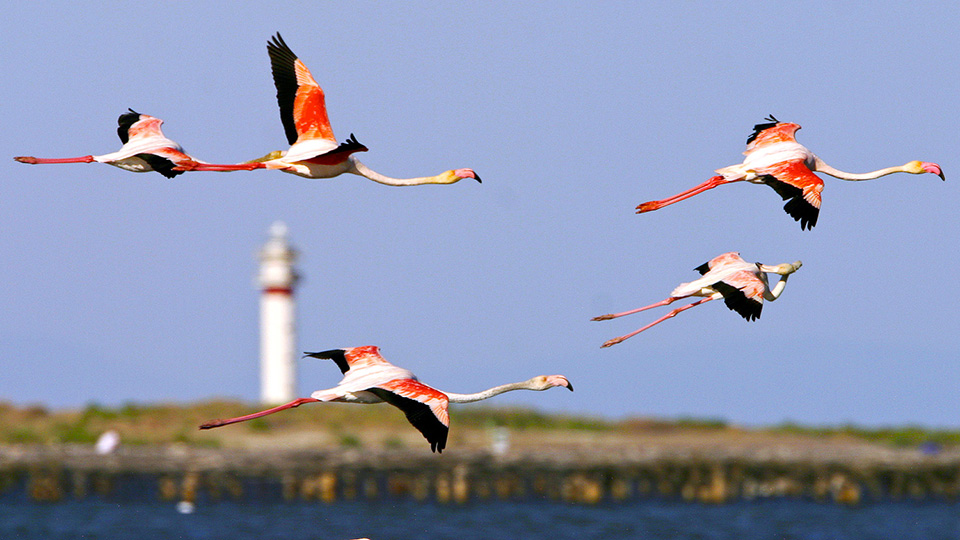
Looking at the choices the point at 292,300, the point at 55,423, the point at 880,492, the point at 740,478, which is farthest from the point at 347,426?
the point at 880,492

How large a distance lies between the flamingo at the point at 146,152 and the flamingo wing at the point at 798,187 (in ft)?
15.3

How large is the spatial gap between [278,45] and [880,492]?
49.6m

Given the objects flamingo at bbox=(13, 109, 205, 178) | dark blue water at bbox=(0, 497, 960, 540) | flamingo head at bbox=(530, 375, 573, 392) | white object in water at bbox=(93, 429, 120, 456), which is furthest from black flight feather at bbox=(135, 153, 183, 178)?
white object in water at bbox=(93, 429, 120, 456)

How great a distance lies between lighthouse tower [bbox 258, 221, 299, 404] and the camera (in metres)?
57.2

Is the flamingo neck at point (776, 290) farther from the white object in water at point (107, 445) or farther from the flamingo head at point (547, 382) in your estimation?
the white object in water at point (107, 445)

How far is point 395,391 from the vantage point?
11.5 metres

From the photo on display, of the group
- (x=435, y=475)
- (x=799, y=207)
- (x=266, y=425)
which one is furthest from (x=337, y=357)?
(x=266, y=425)

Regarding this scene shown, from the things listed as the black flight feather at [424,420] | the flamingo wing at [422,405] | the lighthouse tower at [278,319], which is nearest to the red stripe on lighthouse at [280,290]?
the lighthouse tower at [278,319]

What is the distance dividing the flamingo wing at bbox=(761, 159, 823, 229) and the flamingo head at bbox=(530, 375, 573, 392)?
2345mm

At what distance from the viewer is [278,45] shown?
13.5 meters

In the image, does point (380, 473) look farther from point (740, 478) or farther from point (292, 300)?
point (740, 478)

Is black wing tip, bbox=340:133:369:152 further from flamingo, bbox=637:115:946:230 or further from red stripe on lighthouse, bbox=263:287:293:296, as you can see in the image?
red stripe on lighthouse, bbox=263:287:293:296

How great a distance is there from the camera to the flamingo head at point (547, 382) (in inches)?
501

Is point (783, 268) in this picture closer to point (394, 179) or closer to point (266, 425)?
point (394, 179)
